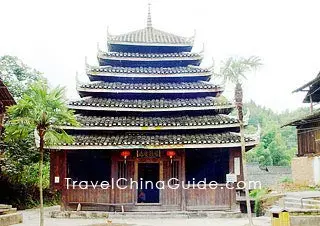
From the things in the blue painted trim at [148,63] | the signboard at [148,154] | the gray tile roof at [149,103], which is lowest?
the signboard at [148,154]

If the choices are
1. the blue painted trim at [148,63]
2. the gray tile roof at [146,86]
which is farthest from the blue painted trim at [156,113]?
the blue painted trim at [148,63]

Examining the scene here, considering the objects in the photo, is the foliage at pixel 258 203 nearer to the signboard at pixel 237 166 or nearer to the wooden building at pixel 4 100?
the signboard at pixel 237 166

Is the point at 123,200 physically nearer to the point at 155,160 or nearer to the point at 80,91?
the point at 155,160

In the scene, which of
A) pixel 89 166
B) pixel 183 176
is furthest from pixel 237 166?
pixel 89 166

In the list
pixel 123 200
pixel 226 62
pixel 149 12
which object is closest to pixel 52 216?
pixel 123 200

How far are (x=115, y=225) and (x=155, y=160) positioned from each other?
4883mm

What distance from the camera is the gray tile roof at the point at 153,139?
21.0 meters

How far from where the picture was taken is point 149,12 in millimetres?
28266

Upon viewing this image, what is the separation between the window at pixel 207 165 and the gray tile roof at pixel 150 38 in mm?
6496

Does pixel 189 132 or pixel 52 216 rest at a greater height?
pixel 189 132

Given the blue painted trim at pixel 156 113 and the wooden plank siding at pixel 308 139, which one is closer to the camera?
the blue painted trim at pixel 156 113

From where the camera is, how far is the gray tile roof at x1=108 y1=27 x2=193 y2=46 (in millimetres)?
25050

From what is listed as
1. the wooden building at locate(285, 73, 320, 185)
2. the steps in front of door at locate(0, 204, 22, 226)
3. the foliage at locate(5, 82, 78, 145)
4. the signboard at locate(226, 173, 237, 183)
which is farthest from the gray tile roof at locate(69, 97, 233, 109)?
the wooden building at locate(285, 73, 320, 185)

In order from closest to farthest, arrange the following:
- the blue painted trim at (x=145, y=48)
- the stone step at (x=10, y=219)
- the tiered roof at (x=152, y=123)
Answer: the stone step at (x=10, y=219)
the tiered roof at (x=152, y=123)
the blue painted trim at (x=145, y=48)
